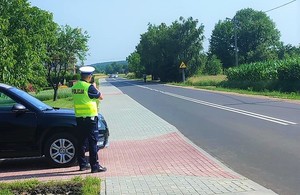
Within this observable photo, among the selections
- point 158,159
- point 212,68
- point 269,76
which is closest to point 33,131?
point 158,159

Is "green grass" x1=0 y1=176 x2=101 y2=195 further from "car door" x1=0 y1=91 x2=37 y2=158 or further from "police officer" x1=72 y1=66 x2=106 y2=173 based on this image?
"car door" x1=0 y1=91 x2=37 y2=158

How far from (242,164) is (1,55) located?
919cm

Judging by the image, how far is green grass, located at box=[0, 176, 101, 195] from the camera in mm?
6023

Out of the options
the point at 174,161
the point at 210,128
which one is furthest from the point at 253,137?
the point at 174,161

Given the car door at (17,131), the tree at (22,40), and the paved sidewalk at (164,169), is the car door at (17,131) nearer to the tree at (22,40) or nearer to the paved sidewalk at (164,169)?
the paved sidewalk at (164,169)

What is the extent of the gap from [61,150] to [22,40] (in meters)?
14.0

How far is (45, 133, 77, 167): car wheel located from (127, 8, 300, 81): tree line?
45.7m

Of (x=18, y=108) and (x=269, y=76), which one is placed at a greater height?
(x=18, y=108)

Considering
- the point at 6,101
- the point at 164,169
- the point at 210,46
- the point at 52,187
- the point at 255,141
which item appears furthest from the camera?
the point at 210,46

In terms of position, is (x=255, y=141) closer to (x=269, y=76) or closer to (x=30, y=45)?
(x=30, y=45)

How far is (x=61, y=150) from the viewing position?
813 centimetres

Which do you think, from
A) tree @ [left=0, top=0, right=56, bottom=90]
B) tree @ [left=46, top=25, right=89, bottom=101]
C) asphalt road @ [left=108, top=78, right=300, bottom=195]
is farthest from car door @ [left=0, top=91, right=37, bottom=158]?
tree @ [left=46, top=25, right=89, bottom=101]

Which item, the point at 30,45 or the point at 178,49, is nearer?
the point at 30,45

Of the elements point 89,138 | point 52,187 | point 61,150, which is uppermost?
point 89,138
